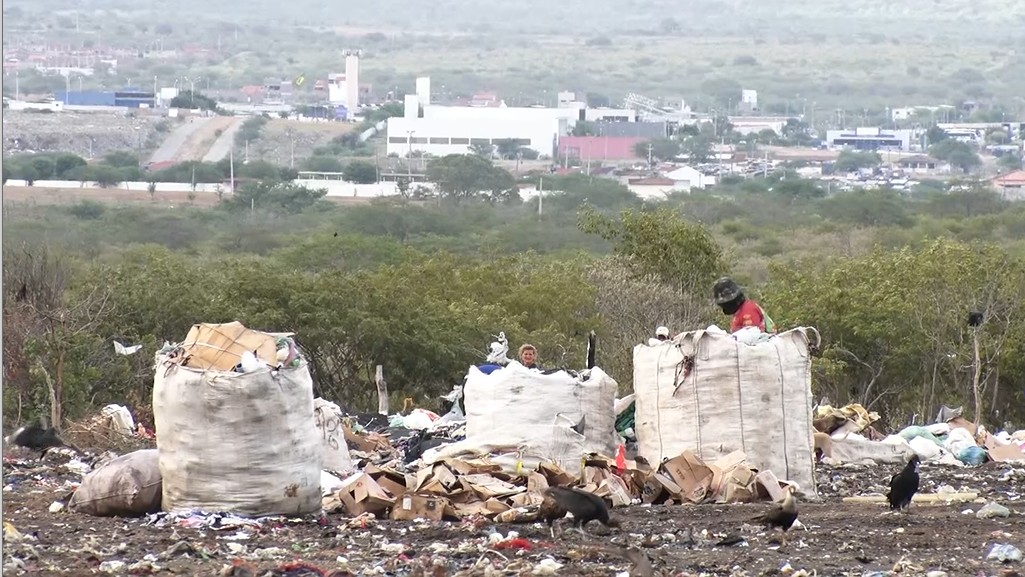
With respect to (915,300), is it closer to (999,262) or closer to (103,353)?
(999,262)

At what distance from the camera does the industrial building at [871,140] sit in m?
135

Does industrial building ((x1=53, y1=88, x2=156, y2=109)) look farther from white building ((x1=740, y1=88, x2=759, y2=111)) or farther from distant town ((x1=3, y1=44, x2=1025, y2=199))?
white building ((x1=740, y1=88, x2=759, y2=111))

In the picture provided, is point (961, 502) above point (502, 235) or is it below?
above

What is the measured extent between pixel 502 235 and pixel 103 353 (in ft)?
139

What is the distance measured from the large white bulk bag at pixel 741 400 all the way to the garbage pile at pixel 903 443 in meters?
2.36

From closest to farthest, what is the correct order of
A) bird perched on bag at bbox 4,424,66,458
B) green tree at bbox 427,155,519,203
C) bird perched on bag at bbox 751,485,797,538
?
bird perched on bag at bbox 751,485,797,538 → bird perched on bag at bbox 4,424,66,458 → green tree at bbox 427,155,519,203

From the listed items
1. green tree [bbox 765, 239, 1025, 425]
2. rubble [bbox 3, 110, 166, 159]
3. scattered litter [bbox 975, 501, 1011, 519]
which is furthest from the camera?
rubble [bbox 3, 110, 166, 159]

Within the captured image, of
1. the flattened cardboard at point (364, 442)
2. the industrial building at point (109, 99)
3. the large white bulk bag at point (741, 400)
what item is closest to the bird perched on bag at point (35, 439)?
the flattened cardboard at point (364, 442)

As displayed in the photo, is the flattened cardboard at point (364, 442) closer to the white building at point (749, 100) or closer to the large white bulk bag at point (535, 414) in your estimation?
the large white bulk bag at point (535, 414)

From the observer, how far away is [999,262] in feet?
88.4

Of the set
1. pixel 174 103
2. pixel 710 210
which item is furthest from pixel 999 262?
pixel 174 103

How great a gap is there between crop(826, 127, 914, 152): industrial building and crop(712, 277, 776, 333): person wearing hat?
12681 centimetres

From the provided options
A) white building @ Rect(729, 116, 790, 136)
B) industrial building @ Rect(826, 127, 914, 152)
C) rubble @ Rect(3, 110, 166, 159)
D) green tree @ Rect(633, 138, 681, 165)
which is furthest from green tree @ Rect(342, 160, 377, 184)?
white building @ Rect(729, 116, 790, 136)

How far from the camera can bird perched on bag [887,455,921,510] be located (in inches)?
328
